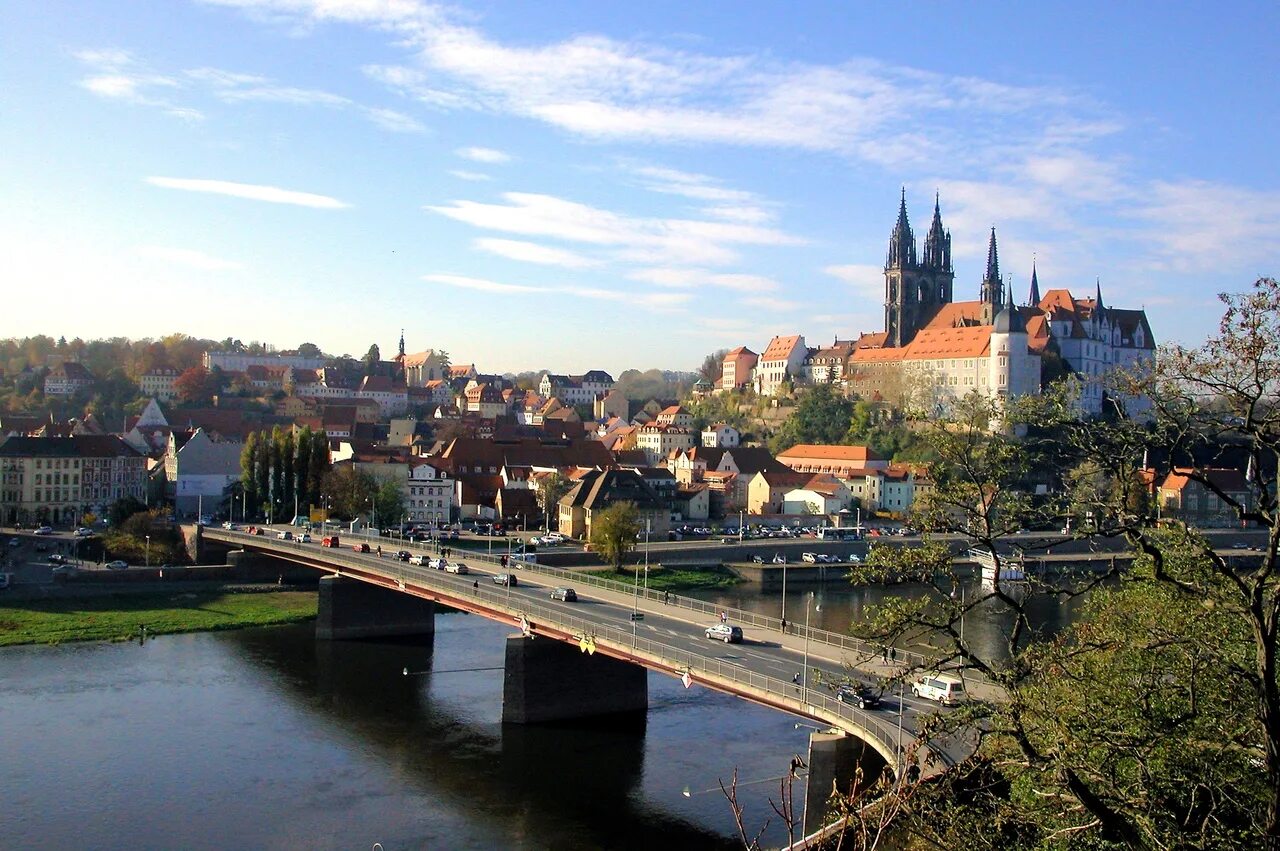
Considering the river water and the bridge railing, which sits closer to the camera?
the river water

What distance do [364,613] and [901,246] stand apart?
9437 centimetres

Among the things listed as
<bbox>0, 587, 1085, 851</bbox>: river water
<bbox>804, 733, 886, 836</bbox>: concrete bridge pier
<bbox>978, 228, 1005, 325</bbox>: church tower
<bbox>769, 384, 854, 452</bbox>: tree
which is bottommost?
<bbox>0, 587, 1085, 851</bbox>: river water

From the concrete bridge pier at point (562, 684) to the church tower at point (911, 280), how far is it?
94.8 meters

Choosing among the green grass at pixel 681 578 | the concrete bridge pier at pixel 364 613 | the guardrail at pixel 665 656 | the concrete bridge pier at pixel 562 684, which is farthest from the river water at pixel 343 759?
the green grass at pixel 681 578

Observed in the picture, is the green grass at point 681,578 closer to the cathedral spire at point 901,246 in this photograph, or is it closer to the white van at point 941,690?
the white van at point 941,690

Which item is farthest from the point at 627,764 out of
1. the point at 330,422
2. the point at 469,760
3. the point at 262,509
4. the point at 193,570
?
the point at 330,422

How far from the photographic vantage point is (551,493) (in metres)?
77.0

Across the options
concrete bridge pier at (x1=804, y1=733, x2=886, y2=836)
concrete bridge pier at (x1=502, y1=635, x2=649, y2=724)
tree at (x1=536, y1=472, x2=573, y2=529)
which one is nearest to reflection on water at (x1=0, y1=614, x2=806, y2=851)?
concrete bridge pier at (x1=502, y1=635, x2=649, y2=724)

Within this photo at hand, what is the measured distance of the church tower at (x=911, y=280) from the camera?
12656 cm

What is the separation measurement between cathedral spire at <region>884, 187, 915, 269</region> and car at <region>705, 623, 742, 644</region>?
10236 cm

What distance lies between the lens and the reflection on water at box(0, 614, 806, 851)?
82.0 feet

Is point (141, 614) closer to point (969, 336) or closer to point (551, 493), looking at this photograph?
point (551, 493)

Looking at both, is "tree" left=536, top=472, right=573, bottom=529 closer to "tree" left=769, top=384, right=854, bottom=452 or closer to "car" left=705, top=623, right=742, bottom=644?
"tree" left=769, top=384, right=854, bottom=452

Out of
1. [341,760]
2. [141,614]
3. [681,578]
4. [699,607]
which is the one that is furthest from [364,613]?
[681,578]
